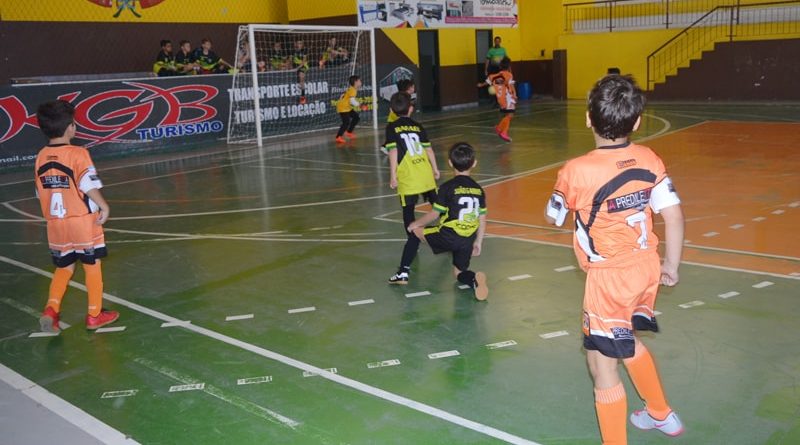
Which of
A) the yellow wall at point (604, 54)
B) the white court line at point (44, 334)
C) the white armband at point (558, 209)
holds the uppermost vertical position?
the yellow wall at point (604, 54)

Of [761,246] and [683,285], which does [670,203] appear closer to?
[683,285]

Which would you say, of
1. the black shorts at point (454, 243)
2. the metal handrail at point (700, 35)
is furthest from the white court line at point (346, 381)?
the metal handrail at point (700, 35)

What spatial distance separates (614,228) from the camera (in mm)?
3426

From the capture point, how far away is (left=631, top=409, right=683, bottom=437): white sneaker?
387cm

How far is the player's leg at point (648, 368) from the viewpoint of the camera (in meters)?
3.46

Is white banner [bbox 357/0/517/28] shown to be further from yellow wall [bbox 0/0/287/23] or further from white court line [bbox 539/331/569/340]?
white court line [bbox 539/331/569/340]

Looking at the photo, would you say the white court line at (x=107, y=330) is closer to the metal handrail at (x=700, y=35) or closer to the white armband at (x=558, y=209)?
the white armband at (x=558, y=209)

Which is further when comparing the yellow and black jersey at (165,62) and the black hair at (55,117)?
the yellow and black jersey at (165,62)

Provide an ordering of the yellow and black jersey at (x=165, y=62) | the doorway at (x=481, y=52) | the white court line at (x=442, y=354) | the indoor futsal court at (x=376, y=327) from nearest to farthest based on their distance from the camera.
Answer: the indoor futsal court at (x=376, y=327) < the white court line at (x=442, y=354) < the yellow and black jersey at (x=165, y=62) < the doorway at (x=481, y=52)

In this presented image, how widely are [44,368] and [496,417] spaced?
3337mm

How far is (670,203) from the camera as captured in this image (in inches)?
135

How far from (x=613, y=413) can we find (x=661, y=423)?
0.63 meters

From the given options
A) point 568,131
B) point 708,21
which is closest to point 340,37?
point 568,131

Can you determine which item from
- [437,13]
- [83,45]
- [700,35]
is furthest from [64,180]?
[700,35]
